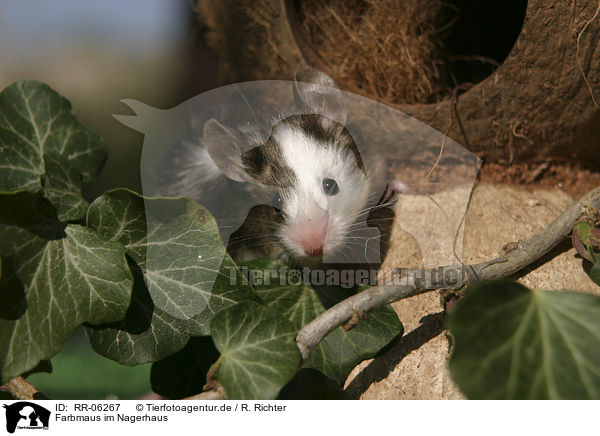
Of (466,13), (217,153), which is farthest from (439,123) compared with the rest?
(217,153)

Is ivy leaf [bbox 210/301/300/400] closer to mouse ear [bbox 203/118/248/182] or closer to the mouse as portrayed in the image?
the mouse

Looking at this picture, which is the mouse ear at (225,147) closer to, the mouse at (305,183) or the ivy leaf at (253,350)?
the mouse at (305,183)

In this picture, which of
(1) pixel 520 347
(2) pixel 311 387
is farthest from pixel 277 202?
(1) pixel 520 347

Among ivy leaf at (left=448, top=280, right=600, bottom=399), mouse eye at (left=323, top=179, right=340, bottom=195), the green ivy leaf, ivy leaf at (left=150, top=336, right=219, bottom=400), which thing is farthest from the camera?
mouse eye at (left=323, top=179, right=340, bottom=195)

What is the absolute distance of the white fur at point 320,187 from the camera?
67.8 inches

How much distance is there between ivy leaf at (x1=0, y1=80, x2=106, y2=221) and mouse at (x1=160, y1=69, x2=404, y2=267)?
1.89 ft

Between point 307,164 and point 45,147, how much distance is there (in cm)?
95

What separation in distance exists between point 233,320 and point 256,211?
908 millimetres

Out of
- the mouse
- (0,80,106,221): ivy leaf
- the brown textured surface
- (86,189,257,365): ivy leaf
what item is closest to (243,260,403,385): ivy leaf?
(86,189,257,365): ivy leaf

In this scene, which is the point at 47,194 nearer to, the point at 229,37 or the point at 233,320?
the point at 233,320

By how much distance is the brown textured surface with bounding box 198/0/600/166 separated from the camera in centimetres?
166
